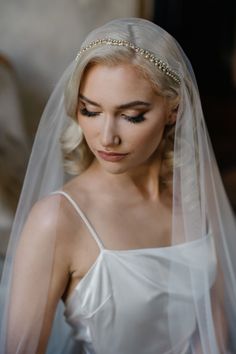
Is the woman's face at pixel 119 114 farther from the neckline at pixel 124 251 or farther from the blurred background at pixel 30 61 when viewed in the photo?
the blurred background at pixel 30 61

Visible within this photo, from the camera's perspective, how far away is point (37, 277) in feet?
3.80

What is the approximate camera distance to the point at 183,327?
129 cm

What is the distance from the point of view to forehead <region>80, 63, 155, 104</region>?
1.12 metres

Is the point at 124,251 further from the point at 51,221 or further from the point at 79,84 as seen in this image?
the point at 79,84

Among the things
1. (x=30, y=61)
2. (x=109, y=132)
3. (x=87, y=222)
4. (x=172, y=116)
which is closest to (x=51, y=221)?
(x=87, y=222)

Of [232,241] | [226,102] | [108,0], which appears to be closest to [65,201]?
[232,241]

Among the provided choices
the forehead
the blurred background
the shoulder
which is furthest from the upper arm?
the blurred background

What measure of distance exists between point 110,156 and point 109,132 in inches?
2.1

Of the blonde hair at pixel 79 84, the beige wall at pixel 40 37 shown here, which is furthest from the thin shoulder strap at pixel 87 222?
the beige wall at pixel 40 37

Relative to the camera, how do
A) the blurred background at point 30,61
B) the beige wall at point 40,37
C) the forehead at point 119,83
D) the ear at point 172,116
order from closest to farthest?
the forehead at point 119,83 → the ear at point 172,116 → the blurred background at point 30,61 → the beige wall at point 40,37

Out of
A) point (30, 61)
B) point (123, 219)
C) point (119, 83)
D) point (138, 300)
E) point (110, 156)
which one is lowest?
point (138, 300)

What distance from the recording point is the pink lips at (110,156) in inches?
45.8

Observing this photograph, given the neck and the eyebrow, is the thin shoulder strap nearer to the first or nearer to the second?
the neck

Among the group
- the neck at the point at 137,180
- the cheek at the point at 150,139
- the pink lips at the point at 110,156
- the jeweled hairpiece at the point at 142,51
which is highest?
the jeweled hairpiece at the point at 142,51
